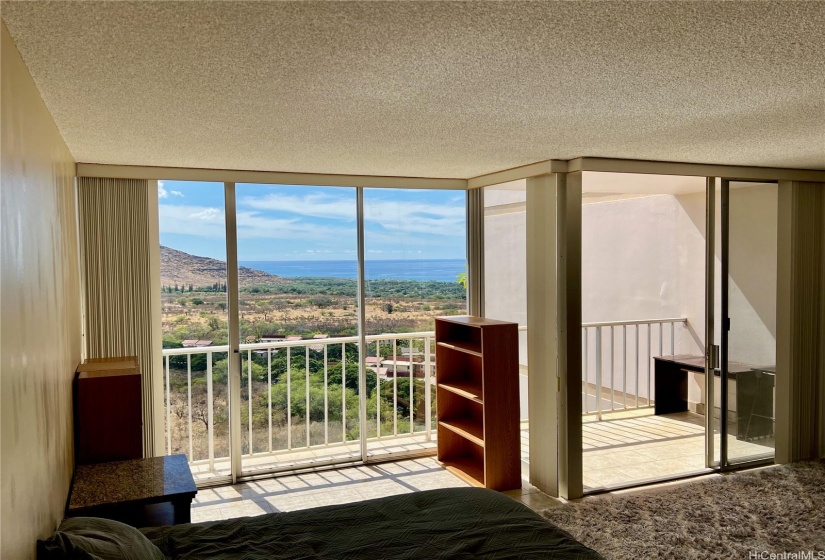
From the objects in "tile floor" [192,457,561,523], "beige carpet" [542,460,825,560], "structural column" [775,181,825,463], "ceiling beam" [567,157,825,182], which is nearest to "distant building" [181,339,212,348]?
"tile floor" [192,457,561,523]

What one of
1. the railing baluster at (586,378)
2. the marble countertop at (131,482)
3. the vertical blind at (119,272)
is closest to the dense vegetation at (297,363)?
the vertical blind at (119,272)

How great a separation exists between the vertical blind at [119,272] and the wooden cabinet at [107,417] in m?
0.88

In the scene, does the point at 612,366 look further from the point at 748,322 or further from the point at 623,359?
the point at 748,322

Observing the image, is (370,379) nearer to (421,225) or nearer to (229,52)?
(421,225)

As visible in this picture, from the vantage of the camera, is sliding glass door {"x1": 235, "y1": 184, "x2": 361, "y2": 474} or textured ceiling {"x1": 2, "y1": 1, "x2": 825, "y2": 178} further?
sliding glass door {"x1": 235, "y1": 184, "x2": 361, "y2": 474}

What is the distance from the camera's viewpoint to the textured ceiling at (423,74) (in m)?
1.66

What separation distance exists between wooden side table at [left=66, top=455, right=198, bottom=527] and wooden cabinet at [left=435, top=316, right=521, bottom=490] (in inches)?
84.4

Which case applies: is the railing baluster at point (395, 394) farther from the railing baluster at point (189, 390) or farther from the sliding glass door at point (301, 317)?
the railing baluster at point (189, 390)

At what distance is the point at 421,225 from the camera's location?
532 cm

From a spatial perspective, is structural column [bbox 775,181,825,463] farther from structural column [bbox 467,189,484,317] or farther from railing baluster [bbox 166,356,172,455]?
railing baluster [bbox 166,356,172,455]

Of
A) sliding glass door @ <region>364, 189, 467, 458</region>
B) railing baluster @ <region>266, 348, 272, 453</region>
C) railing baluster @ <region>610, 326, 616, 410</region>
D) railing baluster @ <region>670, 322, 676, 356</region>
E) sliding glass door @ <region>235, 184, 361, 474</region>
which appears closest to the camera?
sliding glass door @ <region>235, 184, 361, 474</region>

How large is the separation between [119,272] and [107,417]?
1.29 meters

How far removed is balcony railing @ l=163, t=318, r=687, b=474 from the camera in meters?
4.72

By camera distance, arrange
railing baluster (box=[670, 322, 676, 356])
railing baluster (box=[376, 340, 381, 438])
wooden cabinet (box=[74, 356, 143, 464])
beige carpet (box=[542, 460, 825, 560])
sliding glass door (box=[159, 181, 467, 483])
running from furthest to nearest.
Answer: railing baluster (box=[670, 322, 676, 356]) < railing baluster (box=[376, 340, 381, 438]) < sliding glass door (box=[159, 181, 467, 483]) < beige carpet (box=[542, 460, 825, 560]) < wooden cabinet (box=[74, 356, 143, 464])
